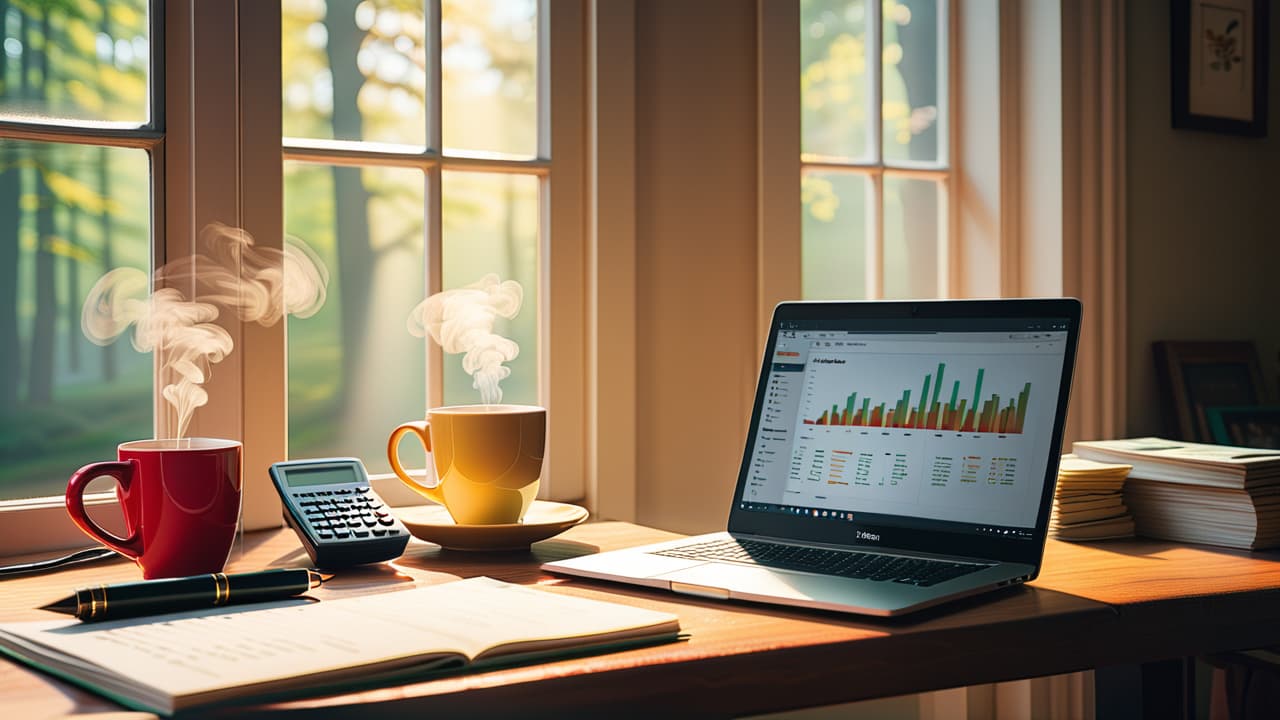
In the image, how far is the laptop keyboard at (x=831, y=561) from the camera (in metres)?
0.96

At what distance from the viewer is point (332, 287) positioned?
1604 mm

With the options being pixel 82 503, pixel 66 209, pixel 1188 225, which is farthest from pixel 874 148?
pixel 82 503

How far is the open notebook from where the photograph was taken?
66 cm

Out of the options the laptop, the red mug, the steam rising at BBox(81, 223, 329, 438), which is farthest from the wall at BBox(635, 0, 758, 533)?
the red mug

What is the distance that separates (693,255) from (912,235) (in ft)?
A: 1.69

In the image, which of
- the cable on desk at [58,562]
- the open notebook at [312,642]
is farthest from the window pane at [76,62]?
the open notebook at [312,642]

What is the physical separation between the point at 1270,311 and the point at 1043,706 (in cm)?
91

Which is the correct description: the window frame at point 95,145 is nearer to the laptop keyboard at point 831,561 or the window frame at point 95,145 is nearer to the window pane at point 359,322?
the window pane at point 359,322

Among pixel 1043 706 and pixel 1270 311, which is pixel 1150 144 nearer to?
pixel 1270 311

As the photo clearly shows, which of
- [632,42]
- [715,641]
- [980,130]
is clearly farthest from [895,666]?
[980,130]

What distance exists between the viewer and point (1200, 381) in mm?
1978

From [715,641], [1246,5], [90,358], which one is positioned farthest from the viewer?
[1246,5]

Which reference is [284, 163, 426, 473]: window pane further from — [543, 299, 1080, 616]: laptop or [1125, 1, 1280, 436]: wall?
[1125, 1, 1280, 436]: wall

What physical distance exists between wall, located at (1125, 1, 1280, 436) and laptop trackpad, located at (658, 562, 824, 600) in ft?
4.19
